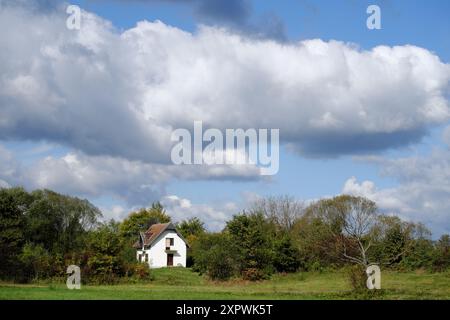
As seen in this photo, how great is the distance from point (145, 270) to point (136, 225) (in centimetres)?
5096

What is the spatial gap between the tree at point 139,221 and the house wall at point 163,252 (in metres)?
18.6

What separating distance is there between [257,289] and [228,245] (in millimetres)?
12272

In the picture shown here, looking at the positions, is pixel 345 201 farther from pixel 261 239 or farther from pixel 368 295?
pixel 368 295

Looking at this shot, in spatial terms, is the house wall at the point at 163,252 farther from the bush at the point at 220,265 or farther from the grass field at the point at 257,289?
the bush at the point at 220,265

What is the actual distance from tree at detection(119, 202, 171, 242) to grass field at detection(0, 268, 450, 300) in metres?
44.5

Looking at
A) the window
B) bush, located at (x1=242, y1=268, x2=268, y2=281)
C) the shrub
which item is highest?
the window

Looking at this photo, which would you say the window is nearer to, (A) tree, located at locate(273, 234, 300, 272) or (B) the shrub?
(A) tree, located at locate(273, 234, 300, 272)

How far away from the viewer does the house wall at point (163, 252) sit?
78812 mm

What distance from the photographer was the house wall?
78.8 metres

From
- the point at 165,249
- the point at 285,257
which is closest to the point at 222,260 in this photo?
the point at 285,257

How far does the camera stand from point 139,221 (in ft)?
328

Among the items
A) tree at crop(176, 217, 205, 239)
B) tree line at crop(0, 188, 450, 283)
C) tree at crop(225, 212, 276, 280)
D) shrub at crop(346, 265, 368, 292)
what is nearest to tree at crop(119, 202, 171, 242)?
tree at crop(176, 217, 205, 239)
